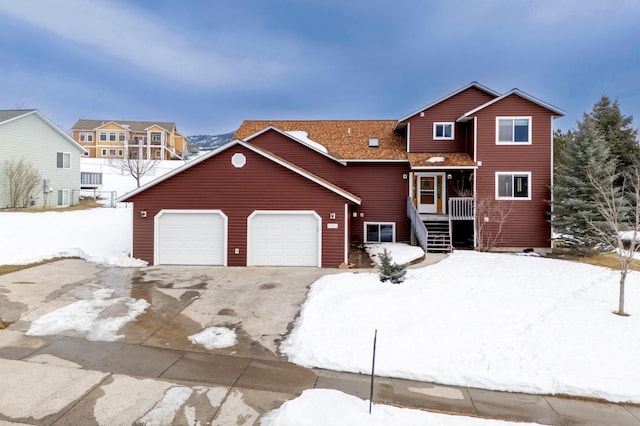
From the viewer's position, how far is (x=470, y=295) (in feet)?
31.3

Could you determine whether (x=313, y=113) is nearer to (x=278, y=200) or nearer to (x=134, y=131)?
(x=134, y=131)

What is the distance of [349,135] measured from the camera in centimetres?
2209

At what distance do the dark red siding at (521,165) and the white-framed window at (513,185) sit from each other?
21 cm

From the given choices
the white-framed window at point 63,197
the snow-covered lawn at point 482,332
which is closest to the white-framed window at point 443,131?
the snow-covered lawn at point 482,332

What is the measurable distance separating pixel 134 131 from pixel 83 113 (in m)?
22.9

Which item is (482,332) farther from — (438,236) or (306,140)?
(306,140)

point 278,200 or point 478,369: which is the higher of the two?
point 278,200

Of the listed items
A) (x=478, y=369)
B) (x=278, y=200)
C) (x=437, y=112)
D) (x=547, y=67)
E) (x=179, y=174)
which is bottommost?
(x=478, y=369)

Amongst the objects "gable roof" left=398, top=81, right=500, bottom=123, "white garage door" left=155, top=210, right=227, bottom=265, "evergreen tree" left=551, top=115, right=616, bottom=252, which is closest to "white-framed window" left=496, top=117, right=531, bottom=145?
"gable roof" left=398, top=81, right=500, bottom=123

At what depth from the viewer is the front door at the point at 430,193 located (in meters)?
19.7

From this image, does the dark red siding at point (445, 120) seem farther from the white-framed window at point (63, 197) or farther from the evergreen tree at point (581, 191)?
the white-framed window at point (63, 197)

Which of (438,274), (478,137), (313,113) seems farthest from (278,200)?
(313,113)

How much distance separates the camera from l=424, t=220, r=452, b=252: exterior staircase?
1672 cm

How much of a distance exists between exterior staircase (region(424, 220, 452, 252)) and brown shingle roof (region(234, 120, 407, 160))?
13.0ft
